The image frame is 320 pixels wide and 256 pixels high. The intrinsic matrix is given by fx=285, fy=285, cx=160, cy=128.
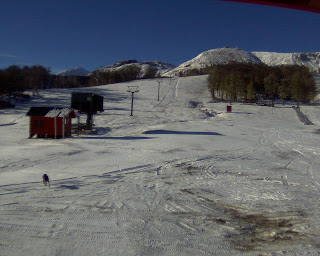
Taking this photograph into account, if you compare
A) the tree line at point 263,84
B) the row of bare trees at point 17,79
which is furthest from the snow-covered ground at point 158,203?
the tree line at point 263,84

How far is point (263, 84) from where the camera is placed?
58.2 metres

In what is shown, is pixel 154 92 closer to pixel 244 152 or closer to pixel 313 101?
pixel 313 101

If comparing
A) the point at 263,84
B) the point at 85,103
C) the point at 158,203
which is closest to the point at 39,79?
the point at 85,103

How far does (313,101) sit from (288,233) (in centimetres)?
5887

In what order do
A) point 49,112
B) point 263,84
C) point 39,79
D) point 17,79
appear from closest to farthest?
1. point 49,112
2. point 17,79
3. point 263,84
4. point 39,79

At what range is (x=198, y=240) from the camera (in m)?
4.58

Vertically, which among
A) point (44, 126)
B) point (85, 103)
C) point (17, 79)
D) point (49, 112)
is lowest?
point (44, 126)

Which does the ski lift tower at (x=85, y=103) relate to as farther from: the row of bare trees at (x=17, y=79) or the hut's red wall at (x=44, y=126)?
the row of bare trees at (x=17, y=79)

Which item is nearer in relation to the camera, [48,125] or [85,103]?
[48,125]

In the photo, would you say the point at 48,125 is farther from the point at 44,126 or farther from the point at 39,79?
the point at 39,79

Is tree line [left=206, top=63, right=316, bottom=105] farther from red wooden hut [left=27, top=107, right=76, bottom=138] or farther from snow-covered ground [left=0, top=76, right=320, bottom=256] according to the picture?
snow-covered ground [left=0, top=76, right=320, bottom=256]

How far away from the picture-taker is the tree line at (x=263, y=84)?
49156mm

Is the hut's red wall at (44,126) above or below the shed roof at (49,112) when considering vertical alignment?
below

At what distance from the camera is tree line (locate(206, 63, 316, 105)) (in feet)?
161
